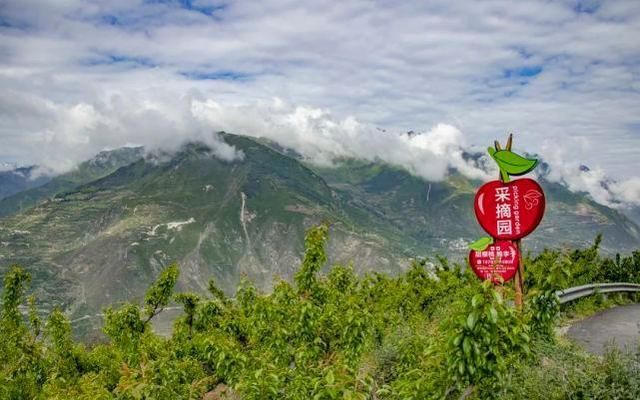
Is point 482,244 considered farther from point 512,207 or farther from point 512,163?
point 512,163

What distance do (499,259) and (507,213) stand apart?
4.78ft

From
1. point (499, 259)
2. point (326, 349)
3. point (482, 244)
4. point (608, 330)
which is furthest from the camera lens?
point (608, 330)

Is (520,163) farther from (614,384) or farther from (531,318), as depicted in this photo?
(614,384)

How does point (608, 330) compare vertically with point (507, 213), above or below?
below

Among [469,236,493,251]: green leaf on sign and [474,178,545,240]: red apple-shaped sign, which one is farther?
[469,236,493,251]: green leaf on sign

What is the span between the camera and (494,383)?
855 centimetres

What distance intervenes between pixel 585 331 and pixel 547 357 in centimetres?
1043

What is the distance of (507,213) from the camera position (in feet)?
46.4

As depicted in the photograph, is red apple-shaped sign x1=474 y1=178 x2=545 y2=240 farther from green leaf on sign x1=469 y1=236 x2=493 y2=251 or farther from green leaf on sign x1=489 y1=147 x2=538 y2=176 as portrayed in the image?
green leaf on sign x1=489 y1=147 x2=538 y2=176

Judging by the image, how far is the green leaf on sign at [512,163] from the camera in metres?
13.4

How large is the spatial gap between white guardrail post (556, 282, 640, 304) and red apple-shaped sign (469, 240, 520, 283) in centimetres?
974

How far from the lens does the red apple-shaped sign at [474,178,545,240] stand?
45.2 ft


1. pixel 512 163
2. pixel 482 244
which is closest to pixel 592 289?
pixel 482 244

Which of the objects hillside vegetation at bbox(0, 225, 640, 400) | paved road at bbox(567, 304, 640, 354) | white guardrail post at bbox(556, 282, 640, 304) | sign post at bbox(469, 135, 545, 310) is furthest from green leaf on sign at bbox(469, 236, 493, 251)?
white guardrail post at bbox(556, 282, 640, 304)
